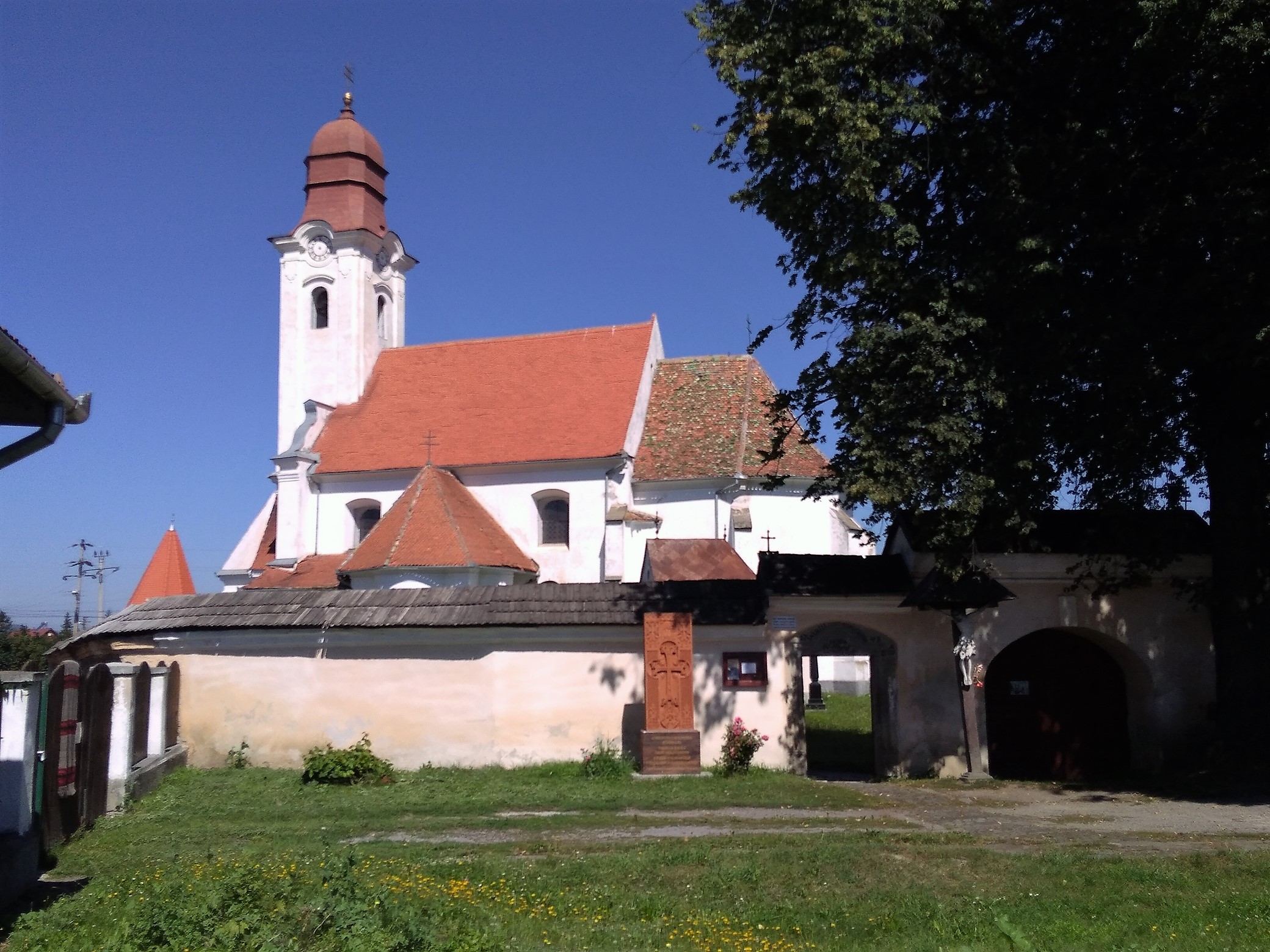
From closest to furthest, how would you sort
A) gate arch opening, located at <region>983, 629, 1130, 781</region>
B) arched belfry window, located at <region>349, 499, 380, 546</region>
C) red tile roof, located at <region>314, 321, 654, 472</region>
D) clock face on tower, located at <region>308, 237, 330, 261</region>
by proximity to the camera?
gate arch opening, located at <region>983, 629, 1130, 781</region>, red tile roof, located at <region>314, 321, 654, 472</region>, arched belfry window, located at <region>349, 499, 380, 546</region>, clock face on tower, located at <region>308, 237, 330, 261</region>

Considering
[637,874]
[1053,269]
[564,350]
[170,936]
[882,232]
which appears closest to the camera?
[170,936]

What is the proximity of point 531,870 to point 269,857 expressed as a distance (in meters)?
2.02

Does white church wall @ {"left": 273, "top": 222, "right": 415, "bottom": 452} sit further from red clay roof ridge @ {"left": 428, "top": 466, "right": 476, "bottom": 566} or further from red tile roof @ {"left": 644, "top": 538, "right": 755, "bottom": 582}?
red tile roof @ {"left": 644, "top": 538, "right": 755, "bottom": 582}

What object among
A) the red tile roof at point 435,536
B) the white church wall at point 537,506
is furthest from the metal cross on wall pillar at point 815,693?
the red tile roof at point 435,536

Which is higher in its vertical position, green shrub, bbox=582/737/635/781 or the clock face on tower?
the clock face on tower

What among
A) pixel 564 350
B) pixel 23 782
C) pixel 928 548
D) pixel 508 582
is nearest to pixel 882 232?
pixel 928 548

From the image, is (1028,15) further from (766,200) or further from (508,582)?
(508,582)

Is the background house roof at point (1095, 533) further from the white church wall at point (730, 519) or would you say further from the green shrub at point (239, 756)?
the white church wall at point (730, 519)

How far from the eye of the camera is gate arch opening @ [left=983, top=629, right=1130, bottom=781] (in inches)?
614

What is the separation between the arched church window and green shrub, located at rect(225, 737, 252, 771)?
1531cm

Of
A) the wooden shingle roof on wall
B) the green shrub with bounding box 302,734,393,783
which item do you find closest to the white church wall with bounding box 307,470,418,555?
the wooden shingle roof on wall

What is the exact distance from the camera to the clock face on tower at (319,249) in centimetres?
3441

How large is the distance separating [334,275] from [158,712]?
21.8 metres

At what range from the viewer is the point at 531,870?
8.59 m
